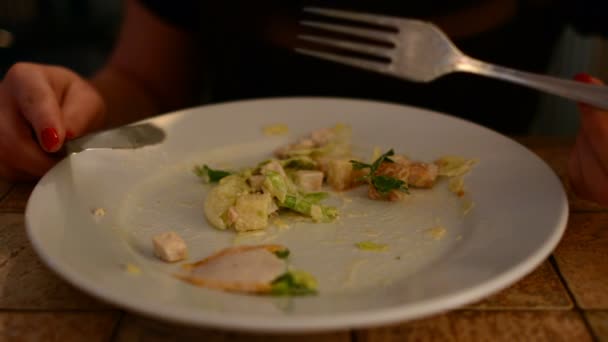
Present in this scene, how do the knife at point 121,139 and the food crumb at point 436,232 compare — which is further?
the knife at point 121,139

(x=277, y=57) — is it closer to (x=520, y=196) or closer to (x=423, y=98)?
(x=423, y=98)

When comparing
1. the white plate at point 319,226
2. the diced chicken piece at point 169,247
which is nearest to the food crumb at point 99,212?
the white plate at point 319,226

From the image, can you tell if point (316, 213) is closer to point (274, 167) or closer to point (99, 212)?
point (274, 167)

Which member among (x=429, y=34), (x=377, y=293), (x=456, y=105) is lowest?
(x=456, y=105)

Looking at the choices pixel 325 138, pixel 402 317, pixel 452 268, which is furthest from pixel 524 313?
pixel 325 138

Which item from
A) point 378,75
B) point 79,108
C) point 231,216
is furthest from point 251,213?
point 378,75

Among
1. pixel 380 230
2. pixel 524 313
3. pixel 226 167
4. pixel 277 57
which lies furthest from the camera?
pixel 277 57

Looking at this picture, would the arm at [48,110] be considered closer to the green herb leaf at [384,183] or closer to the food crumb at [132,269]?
the food crumb at [132,269]
